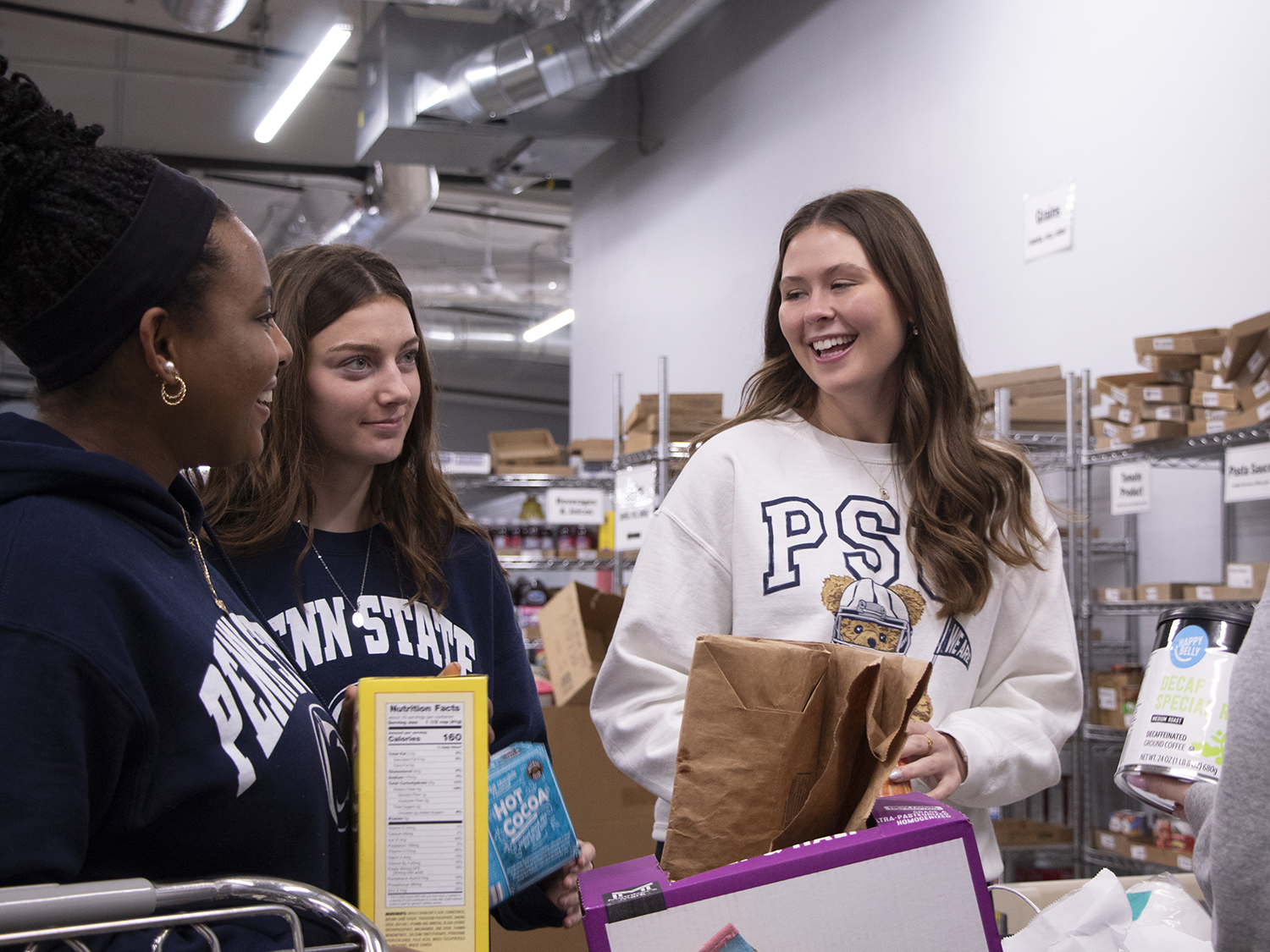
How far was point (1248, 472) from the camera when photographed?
331cm

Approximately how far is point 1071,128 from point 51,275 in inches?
165

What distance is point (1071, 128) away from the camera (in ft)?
14.2

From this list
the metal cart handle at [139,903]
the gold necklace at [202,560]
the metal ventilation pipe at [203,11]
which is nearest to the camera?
the metal cart handle at [139,903]

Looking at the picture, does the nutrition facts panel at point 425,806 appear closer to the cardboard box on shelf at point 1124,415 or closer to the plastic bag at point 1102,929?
the plastic bag at point 1102,929

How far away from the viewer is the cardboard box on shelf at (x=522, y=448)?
21.0ft

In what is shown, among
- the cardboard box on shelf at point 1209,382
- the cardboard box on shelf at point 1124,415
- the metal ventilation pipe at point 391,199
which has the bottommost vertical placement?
the cardboard box on shelf at point 1124,415

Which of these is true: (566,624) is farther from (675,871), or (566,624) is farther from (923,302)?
(675,871)

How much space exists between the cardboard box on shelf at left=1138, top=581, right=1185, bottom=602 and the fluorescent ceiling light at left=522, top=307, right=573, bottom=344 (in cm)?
859

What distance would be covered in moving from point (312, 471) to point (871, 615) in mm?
836

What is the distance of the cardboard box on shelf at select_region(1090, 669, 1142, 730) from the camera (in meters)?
3.73

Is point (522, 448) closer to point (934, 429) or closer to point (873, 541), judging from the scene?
point (934, 429)

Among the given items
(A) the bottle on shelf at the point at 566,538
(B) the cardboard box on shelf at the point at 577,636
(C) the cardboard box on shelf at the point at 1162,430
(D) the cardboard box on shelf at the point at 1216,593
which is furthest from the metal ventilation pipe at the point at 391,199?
(D) the cardboard box on shelf at the point at 1216,593

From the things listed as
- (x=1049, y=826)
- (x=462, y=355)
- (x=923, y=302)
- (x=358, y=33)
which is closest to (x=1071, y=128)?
(x=1049, y=826)

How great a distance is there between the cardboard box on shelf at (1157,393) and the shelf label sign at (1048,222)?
0.91 meters
